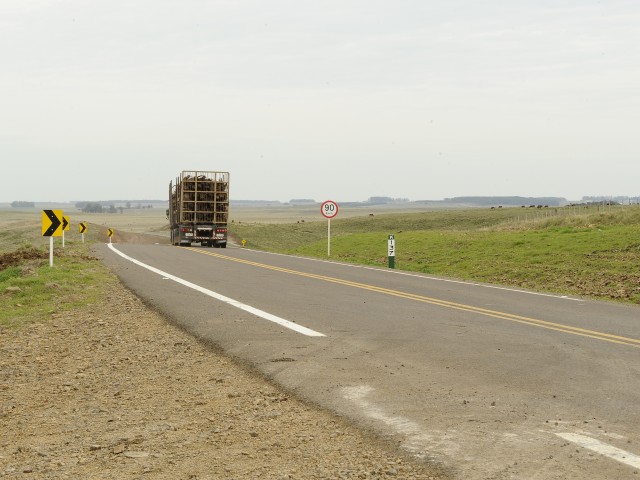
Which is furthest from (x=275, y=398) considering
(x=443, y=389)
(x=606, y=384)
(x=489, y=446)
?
(x=606, y=384)

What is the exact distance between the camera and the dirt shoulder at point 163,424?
535 centimetres

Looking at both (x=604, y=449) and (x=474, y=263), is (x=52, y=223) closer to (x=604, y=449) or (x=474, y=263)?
(x=474, y=263)

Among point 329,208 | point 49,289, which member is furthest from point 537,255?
point 49,289

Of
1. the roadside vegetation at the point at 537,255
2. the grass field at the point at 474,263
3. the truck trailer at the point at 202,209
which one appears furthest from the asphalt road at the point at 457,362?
the truck trailer at the point at 202,209

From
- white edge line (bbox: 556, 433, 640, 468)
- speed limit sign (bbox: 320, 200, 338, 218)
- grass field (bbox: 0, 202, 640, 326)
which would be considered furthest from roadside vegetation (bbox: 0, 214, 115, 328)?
speed limit sign (bbox: 320, 200, 338, 218)

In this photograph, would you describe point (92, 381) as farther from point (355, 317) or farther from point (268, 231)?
point (268, 231)

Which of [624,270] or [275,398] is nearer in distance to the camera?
[275,398]

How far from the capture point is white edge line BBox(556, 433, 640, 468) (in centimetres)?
529

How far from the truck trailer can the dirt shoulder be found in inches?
1370

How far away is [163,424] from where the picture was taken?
21.5ft

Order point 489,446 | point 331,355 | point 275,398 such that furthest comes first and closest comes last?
point 331,355 < point 275,398 < point 489,446

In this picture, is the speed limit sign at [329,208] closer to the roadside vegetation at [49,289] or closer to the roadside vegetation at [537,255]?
the roadside vegetation at [537,255]

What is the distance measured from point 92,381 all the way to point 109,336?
10.1ft

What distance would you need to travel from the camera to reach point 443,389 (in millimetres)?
7555
